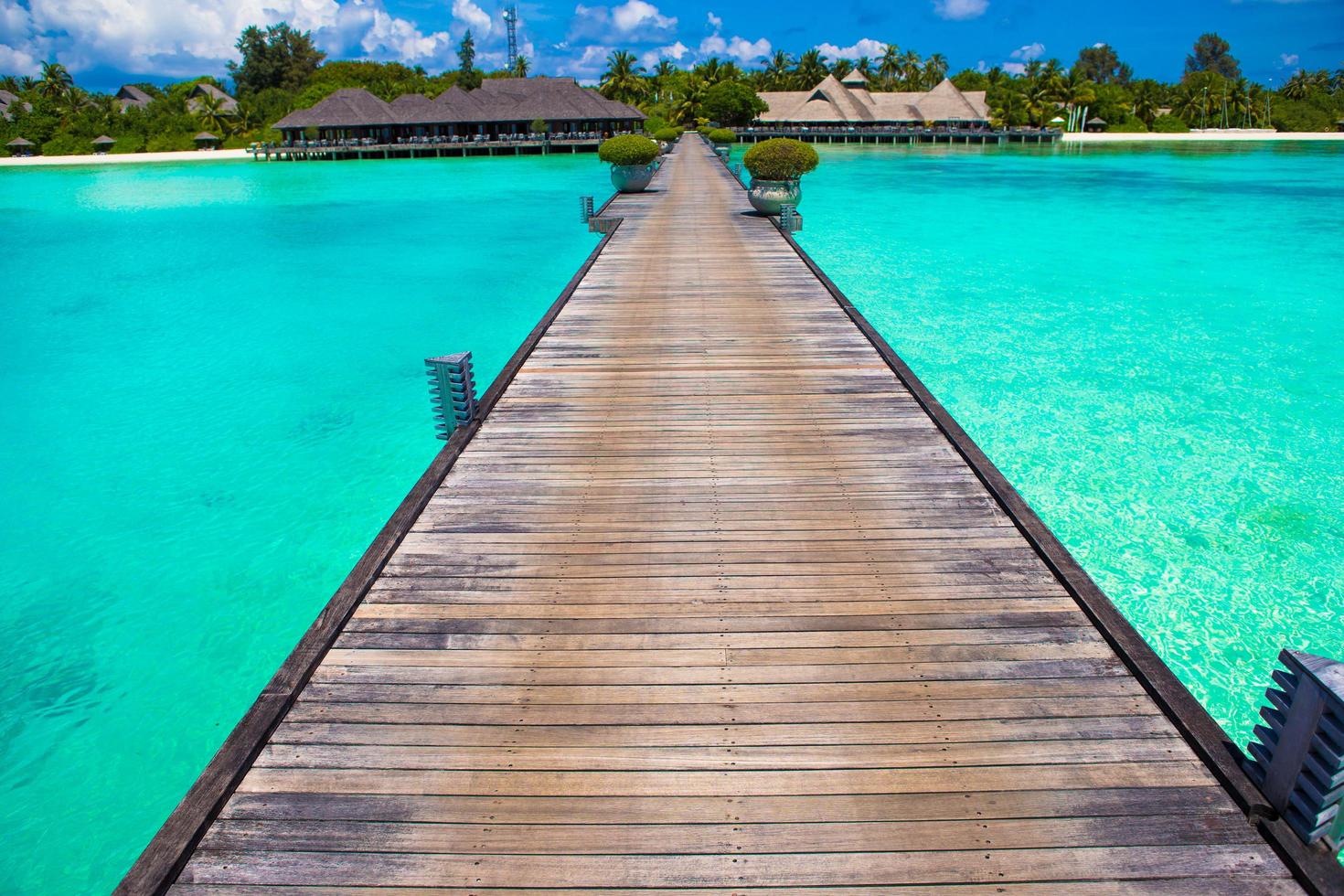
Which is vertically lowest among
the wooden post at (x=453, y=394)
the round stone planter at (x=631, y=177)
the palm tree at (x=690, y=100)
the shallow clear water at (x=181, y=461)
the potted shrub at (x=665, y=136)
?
A: the shallow clear water at (x=181, y=461)

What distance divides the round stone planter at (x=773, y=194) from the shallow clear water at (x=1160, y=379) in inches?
98.3

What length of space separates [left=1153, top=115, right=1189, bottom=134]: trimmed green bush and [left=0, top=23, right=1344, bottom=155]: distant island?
173 mm

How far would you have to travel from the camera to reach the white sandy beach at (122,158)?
2977 inches

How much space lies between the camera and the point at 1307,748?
11.0 ft

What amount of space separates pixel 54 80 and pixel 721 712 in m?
126

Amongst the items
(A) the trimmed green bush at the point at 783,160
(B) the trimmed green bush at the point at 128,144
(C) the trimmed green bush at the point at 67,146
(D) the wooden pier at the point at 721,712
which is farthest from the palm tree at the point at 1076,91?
(C) the trimmed green bush at the point at 67,146

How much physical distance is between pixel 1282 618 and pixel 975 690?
5494mm

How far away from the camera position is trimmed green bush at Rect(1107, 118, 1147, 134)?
326 ft

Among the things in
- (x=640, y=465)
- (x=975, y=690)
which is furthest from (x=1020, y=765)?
(x=640, y=465)

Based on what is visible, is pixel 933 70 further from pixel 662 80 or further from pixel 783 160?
pixel 783 160

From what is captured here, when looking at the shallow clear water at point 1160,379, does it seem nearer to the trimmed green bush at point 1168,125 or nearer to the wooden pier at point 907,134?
the wooden pier at point 907,134

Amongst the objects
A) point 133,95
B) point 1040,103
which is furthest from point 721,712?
point 133,95

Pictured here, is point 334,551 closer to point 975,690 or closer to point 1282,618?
point 975,690

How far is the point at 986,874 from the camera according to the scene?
11.1 ft
